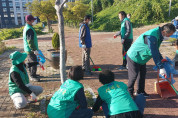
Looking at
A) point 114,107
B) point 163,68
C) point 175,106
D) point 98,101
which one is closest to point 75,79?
point 98,101

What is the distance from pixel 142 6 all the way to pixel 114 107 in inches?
805

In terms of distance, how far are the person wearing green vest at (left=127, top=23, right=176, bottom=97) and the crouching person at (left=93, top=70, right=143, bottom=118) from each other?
108cm

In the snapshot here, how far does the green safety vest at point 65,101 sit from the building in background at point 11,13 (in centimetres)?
7068

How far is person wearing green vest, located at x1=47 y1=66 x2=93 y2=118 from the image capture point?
2455mm

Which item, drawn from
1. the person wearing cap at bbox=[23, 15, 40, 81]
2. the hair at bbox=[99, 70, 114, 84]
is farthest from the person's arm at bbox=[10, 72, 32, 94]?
the hair at bbox=[99, 70, 114, 84]

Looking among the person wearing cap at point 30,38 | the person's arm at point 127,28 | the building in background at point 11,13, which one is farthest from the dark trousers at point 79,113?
the building in background at point 11,13

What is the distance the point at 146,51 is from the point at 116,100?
1390 mm

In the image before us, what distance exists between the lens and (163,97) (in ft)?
12.7

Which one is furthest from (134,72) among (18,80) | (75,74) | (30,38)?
(30,38)

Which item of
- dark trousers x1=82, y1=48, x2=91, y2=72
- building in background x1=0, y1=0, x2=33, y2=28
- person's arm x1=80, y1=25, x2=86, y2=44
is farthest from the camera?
building in background x1=0, y1=0, x2=33, y2=28

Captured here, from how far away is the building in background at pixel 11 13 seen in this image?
65938 millimetres

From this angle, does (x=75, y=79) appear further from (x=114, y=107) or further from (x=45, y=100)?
(x=45, y=100)

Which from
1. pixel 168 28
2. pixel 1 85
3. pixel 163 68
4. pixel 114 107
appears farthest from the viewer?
pixel 1 85

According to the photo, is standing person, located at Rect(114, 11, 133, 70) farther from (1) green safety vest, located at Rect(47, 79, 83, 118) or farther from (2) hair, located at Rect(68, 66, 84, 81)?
(1) green safety vest, located at Rect(47, 79, 83, 118)
